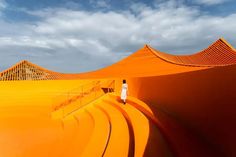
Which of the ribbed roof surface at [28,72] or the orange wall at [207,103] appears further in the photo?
the ribbed roof surface at [28,72]

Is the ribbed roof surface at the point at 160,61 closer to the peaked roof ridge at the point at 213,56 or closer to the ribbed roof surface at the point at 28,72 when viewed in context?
the peaked roof ridge at the point at 213,56

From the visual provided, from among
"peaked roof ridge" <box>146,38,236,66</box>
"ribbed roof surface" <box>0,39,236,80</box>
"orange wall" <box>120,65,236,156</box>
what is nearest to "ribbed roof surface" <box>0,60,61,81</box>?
"ribbed roof surface" <box>0,39,236,80</box>

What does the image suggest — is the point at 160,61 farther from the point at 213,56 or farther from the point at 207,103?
the point at 207,103

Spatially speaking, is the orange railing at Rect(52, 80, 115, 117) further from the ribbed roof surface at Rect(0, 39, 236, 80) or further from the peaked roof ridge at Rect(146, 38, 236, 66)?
the peaked roof ridge at Rect(146, 38, 236, 66)

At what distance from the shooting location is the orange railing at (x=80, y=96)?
1092 centimetres

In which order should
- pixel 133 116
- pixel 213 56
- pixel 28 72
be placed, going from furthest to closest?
1. pixel 28 72
2. pixel 213 56
3. pixel 133 116

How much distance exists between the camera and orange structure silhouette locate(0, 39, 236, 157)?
4.14m

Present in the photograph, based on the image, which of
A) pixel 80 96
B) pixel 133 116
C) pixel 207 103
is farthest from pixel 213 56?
pixel 207 103

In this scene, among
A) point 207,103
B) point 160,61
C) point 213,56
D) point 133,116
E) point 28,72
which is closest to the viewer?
point 207,103

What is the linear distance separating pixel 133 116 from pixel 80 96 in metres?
6.22

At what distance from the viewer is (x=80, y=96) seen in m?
12.1

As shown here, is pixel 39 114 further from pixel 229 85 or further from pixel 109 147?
pixel 229 85

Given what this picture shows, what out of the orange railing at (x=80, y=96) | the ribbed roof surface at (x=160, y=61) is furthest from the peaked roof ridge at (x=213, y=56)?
the orange railing at (x=80, y=96)

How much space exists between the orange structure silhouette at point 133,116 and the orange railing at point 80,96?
0.04m
